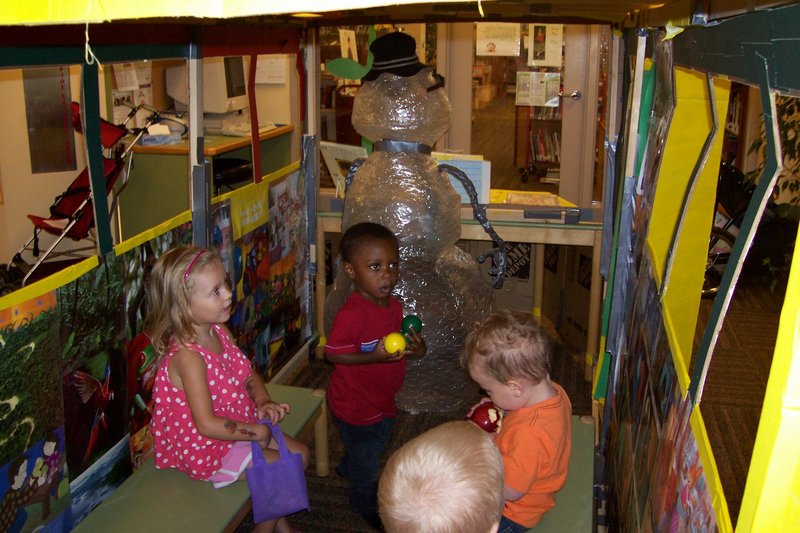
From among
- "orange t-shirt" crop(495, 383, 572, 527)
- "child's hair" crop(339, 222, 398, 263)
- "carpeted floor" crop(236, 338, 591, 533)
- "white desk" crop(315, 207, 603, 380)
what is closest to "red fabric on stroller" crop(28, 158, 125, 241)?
"white desk" crop(315, 207, 603, 380)

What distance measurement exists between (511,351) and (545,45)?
3641mm

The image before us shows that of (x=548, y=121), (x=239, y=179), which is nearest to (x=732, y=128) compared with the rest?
(x=548, y=121)

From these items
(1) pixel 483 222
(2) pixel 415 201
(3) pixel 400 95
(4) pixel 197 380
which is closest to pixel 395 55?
(3) pixel 400 95

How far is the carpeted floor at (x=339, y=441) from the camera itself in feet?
9.30

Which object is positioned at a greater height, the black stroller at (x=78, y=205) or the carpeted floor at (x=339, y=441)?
the black stroller at (x=78, y=205)

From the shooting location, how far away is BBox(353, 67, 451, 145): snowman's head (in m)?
3.42

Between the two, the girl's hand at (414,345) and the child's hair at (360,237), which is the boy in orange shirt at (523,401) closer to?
the girl's hand at (414,345)

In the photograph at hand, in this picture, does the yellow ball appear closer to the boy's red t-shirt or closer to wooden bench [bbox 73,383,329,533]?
the boy's red t-shirt

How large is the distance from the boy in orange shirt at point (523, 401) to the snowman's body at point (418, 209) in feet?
5.09

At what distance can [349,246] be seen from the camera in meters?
2.73

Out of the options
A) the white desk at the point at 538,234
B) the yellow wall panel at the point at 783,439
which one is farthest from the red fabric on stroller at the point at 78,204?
the yellow wall panel at the point at 783,439

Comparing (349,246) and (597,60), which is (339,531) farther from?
(597,60)

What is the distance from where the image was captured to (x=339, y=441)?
350 cm

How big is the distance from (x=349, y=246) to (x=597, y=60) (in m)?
2.78
